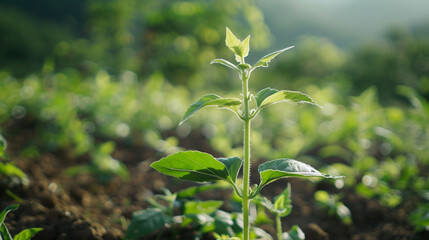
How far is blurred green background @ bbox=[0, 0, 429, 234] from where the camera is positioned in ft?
7.16

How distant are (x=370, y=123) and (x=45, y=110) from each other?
2362 mm

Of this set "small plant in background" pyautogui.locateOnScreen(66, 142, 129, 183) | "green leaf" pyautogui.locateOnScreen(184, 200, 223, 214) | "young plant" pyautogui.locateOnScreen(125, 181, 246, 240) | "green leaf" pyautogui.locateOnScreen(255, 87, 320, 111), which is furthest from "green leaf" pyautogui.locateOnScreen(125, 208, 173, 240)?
"small plant in background" pyautogui.locateOnScreen(66, 142, 129, 183)

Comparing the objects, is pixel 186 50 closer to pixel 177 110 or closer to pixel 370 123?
pixel 177 110

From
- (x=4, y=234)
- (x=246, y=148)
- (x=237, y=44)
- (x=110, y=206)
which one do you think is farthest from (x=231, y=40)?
(x=110, y=206)

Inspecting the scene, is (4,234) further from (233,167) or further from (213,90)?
(213,90)

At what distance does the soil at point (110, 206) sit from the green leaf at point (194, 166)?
1.62 ft

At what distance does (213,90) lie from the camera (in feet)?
19.9

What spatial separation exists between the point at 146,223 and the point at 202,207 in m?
0.22

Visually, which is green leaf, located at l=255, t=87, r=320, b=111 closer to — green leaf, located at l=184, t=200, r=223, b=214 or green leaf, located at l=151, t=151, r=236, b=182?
green leaf, located at l=151, t=151, r=236, b=182

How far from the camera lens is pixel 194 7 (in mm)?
6805

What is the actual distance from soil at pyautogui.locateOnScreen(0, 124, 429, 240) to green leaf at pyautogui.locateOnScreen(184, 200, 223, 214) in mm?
150

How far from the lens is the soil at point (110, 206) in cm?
125

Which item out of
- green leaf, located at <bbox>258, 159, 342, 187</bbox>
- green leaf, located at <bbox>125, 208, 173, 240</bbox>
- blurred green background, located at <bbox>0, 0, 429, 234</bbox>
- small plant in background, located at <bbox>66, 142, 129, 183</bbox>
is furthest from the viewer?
blurred green background, located at <bbox>0, 0, 429, 234</bbox>

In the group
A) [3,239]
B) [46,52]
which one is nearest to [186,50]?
[3,239]
